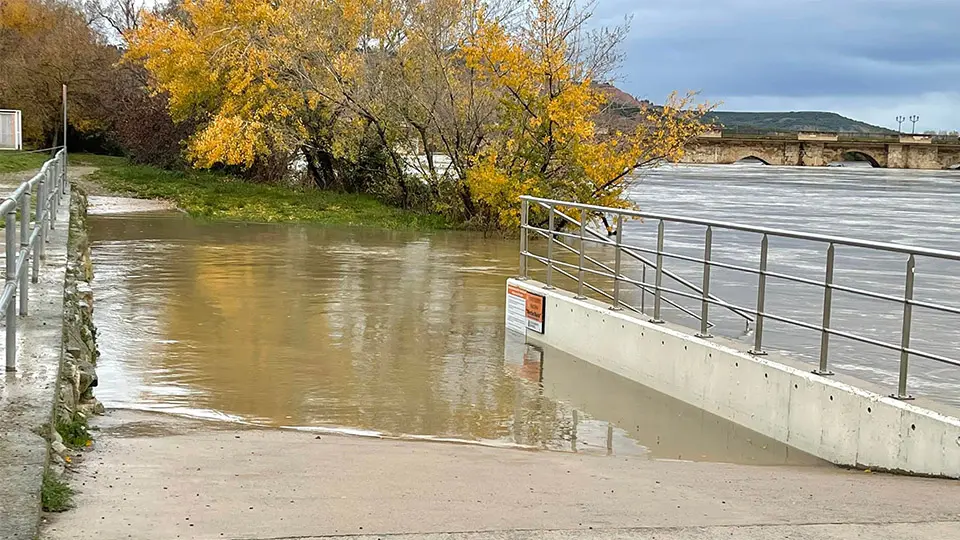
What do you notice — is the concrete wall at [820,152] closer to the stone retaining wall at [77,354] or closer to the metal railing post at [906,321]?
the stone retaining wall at [77,354]

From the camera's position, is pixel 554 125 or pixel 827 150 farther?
pixel 827 150

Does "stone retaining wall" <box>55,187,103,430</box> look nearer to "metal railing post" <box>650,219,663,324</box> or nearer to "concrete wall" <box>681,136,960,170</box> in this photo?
"metal railing post" <box>650,219,663,324</box>

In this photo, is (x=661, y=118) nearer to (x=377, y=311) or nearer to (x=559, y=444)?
(x=377, y=311)

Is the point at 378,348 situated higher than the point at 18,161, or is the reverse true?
the point at 18,161

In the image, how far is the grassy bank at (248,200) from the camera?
27.0m

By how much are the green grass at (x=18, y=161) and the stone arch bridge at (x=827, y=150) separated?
304ft

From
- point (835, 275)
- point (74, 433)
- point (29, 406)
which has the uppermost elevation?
point (29, 406)

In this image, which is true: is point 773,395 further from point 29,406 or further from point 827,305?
point 29,406

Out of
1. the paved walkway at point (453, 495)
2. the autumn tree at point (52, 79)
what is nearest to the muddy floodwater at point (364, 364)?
the paved walkway at point (453, 495)

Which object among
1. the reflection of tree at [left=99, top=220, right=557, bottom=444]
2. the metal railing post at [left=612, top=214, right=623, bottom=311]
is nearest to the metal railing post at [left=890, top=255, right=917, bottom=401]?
the reflection of tree at [left=99, top=220, right=557, bottom=444]

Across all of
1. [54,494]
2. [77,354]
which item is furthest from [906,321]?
[77,354]

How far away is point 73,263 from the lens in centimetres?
1277

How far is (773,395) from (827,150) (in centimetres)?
12479

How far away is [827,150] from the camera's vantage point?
126250 mm
